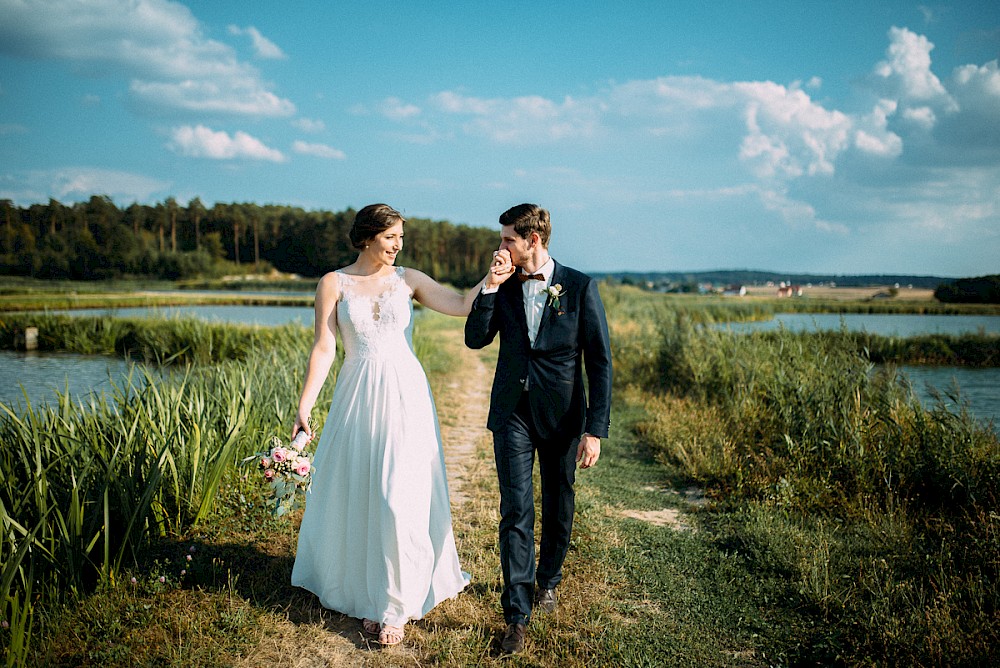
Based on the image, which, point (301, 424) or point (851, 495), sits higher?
point (301, 424)

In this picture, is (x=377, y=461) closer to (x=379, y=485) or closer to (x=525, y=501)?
(x=379, y=485)

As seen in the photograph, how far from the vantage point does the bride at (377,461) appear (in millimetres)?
3256

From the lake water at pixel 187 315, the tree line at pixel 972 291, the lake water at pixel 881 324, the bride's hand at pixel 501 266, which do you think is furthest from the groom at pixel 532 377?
the tree line at pixel 972 291

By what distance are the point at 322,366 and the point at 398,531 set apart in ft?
3.46

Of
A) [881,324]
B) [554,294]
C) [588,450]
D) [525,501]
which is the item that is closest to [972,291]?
[881,324]

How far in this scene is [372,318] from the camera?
3473mm

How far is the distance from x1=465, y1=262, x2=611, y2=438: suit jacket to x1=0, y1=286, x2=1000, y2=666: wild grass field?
1.14m

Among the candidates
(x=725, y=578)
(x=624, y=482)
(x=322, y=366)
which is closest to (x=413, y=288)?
(x=322, y=366)

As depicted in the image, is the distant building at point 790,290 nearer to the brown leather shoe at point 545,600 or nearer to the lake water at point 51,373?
the lake water at point 51,373

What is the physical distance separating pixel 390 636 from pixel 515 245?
2.12 meters

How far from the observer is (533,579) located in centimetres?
320

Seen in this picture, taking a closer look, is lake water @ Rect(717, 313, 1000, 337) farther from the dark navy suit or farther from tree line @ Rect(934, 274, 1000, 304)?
the dark navy suit

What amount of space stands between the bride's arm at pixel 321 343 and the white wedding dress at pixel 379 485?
60 millimetres

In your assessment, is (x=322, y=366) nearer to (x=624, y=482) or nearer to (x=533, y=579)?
(x=533, y=579)
